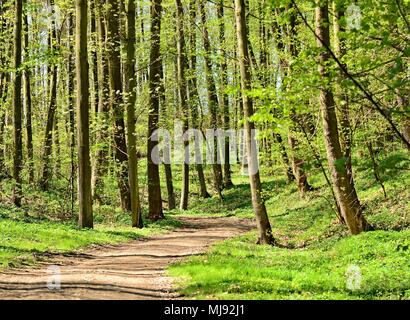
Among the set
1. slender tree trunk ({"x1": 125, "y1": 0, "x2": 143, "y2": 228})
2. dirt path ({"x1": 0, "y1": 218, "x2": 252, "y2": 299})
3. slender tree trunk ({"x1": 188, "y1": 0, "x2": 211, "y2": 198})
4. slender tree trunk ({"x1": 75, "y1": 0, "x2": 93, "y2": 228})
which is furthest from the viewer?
slender tree trunk ({"x1": 188, "y1": 0, "x2": 211, "y2": 198})

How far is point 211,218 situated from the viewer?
28.0 metres

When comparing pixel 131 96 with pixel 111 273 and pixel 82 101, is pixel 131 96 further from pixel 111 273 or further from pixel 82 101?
pixel 111 273

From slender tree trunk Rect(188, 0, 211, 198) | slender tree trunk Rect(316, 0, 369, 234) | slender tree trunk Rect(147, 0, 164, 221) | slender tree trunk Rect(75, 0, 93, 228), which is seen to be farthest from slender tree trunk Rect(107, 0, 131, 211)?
slender tree trunk Rect(316, 0, 369, 234)

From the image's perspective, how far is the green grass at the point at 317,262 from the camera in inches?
346

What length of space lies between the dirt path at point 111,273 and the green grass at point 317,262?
627mm

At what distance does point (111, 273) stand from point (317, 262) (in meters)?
4.96

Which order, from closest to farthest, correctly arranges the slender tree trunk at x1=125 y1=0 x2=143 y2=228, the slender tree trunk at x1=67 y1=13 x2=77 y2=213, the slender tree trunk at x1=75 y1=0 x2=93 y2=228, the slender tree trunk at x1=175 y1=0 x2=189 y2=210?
the slender tree trunk at x1=75 y1=0 x2=93 y2=228 → the slender tree trunk at x1=125 y1=0 x2=143 y2=228 → the slender tree trunk at x1=67 y1=13 x2=77 y2=213 → the slender tree trunk at x1=175 y1=0 x2=189 y2=210

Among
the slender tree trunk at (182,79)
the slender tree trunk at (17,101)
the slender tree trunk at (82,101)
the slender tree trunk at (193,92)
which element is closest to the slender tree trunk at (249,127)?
the slender tree trunk at (82,101)

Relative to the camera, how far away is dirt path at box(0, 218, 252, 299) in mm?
8711

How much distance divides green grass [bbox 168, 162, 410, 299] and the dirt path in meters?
0.63

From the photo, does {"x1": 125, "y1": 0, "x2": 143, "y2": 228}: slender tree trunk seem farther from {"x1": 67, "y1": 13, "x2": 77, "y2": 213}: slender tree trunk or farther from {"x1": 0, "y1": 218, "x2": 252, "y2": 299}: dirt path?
{"x1": 0, "y1": 218, "x2": 252, "y2": 299}: dirt path

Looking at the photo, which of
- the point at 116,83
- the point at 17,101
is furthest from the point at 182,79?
the point at 17,101

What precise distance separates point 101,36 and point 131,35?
285 inches
